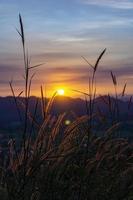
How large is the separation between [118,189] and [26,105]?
132 centimetres

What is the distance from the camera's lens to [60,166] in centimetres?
511

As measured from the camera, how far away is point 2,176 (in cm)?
525

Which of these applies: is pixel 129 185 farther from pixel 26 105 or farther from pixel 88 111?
pixel 26 105

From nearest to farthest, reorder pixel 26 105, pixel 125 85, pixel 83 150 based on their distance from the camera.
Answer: pixel 26 105
pixel 83 150
pixel 125 85

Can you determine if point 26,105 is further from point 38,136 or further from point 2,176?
point 2,176

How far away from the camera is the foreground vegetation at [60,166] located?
191 inches

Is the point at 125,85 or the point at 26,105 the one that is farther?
the point at 125,85

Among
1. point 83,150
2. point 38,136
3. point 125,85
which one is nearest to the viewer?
point 38,136

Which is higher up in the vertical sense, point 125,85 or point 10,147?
point 125,85

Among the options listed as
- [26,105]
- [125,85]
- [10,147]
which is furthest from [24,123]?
[125,85]

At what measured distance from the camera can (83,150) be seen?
5.70 meters

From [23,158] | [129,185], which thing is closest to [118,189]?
[129,185]

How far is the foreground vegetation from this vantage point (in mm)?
4848

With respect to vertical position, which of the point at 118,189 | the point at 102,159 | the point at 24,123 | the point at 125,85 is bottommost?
the point at 118,189
